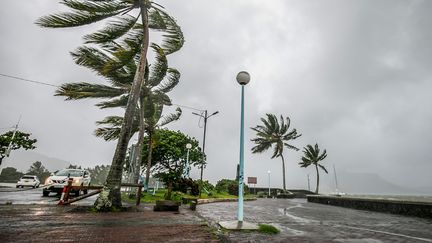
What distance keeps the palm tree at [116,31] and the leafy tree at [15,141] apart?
2424 centimetres

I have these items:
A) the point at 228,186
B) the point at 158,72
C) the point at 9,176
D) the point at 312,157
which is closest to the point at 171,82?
the point at 158,72

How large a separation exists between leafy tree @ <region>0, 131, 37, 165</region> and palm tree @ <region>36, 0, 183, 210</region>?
2424 centimetres

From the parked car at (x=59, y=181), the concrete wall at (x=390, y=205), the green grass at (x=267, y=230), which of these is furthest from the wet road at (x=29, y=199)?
the concrete wall at (x=390, y=205)

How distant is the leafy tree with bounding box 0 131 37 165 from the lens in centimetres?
2520

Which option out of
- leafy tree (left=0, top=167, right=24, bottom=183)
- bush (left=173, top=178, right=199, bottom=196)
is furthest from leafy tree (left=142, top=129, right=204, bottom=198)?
leafy tree (left=0, top=167, right=24, bottom=183)

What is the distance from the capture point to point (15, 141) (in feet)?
85.8

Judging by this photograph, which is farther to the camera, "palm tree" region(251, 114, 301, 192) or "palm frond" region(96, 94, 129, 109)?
"palm tree" region(251, 114, 301, 192)

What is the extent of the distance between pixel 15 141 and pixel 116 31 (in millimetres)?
26207

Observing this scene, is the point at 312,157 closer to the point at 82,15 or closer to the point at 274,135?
the point at 274,135

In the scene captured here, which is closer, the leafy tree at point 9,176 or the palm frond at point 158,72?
the palm frond at point 158,72

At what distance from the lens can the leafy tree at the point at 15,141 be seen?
25203mm

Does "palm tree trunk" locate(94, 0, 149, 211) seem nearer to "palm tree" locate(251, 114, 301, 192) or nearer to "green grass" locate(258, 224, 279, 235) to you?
"green grass" locate(258, 224, 279, 235)

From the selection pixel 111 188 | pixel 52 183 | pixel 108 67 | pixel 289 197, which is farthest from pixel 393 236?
pixel 289 197

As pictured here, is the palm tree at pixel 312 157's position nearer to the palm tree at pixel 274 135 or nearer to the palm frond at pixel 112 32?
the palm tree at pixel 274 135
